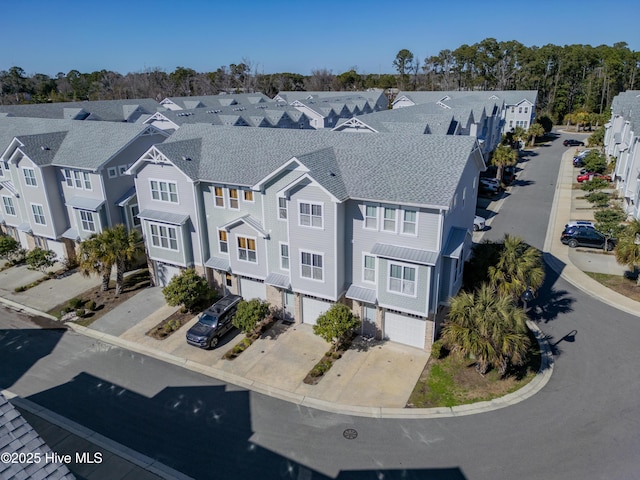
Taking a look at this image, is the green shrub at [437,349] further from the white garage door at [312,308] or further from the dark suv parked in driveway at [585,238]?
the dark suv parked in driveway at [585,238]

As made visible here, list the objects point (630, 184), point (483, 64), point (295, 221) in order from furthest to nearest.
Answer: point (483, 64) < point (630, 184) < point (295, 221)

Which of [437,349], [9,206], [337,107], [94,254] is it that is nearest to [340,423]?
[437,349]

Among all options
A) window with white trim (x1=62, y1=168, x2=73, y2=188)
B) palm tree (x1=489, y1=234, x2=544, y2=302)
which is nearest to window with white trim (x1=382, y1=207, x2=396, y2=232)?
palm tree (x1=489, y1=234, x2=544, y2=302)

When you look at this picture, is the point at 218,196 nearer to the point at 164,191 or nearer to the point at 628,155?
the point at 164,191

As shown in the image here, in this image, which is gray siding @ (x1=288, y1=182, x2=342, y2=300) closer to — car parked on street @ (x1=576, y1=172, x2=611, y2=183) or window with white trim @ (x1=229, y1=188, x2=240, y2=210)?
window with white trim @ (x1=229, y1=188, x2=240, y2=210)

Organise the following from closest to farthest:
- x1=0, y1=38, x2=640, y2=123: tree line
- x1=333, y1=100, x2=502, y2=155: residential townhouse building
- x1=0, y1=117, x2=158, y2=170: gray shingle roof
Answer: x1=0, y1=117, x2=158, y2=170: gray shingle roof
x1=333, y1=100, x2=502, y2=155: residential townhouse building
x1=0, y1=38, x2=640, y2=123: tree line

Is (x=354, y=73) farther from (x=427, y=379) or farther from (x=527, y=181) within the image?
(x=427, y=379)

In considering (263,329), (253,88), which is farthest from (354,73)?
(263,329)

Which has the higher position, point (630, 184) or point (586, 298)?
point (630, 184)
